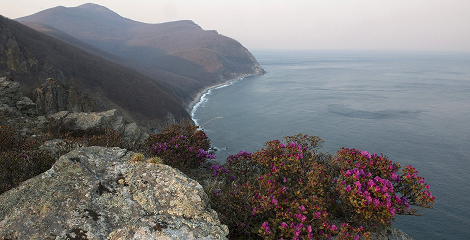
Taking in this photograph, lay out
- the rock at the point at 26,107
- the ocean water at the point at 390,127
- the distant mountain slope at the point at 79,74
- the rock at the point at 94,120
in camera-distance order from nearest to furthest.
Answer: the rock at the point at 94,120 → the rock at the point at 26,107 → the ocean water at the point at 390,127 → the distant mountain slope at the point at 79,74

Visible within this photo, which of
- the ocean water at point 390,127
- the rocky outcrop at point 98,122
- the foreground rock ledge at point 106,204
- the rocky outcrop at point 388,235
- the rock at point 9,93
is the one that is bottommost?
the ocean water at point 390,127

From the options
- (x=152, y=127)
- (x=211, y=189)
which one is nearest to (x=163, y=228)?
(x=211, y=189)

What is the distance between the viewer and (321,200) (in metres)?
5.84

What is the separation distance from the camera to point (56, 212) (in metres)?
4.73

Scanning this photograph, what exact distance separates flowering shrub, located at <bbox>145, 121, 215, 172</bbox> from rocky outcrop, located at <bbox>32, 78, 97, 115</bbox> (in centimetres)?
2506

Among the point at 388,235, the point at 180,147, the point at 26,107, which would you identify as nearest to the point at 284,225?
the point at 388,235

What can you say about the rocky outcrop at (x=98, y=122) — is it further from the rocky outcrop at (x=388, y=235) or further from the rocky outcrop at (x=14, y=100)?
the rocky outcrop at (x=388, y=235)

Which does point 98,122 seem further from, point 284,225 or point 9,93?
point 284,225

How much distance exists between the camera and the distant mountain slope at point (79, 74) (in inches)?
3113

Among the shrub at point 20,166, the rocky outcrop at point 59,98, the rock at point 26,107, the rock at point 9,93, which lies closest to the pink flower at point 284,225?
the shrub at point 20,166

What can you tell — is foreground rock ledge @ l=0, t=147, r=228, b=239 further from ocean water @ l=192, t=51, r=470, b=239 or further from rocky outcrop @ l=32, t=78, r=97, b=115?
ocean water @ l=192, t=51, r=470, b=239

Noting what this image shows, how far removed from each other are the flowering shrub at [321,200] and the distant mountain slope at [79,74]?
76.8 metres

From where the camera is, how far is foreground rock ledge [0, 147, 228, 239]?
4492 mm

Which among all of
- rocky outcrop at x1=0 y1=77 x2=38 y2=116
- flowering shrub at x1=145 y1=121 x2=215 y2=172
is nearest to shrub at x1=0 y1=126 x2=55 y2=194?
flowering shrub at x1=145 y1=121 x2=215 y2=172
